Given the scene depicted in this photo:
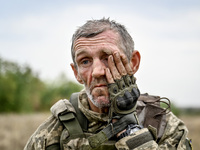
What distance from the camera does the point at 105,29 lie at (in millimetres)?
3334

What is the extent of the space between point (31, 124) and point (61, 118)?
11648 millimetres

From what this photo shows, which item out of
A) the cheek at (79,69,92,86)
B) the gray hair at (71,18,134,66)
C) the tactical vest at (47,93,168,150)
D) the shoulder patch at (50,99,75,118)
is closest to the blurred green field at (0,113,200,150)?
the tactical vest at (47,93,168,150)

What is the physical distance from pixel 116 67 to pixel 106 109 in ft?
1.97

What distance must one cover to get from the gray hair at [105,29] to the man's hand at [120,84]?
0.34 meters

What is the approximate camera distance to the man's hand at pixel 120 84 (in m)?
2.98

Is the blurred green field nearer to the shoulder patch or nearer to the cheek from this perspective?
the shoulder patch

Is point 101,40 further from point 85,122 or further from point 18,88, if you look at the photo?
point 18,88

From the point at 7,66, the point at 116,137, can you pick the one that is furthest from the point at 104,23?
the point at 7,66

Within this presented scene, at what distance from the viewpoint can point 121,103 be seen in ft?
9.73

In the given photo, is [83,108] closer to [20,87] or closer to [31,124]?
[31,124]

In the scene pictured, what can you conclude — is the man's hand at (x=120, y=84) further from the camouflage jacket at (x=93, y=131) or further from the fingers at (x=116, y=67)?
the camouflage jacket at (x=93, y=131)

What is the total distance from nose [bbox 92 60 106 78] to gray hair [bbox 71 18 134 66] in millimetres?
345

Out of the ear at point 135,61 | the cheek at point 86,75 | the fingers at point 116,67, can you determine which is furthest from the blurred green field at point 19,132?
the fingers at point 116,67

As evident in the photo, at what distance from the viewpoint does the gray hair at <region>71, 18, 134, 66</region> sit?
332 centimetres
